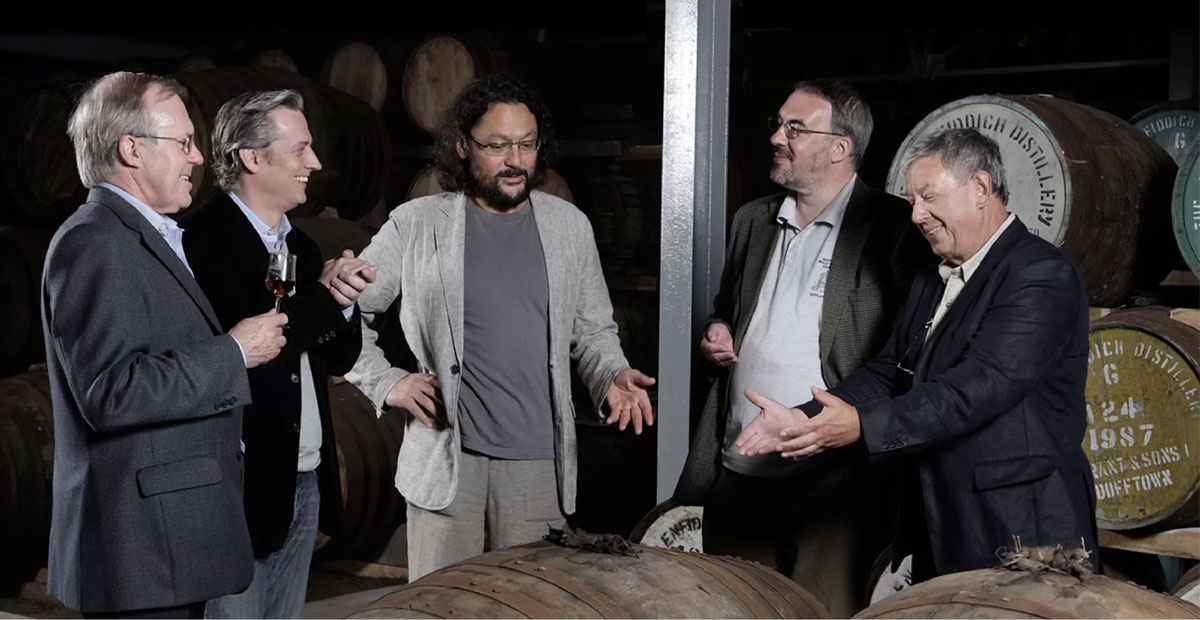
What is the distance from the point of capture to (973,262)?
286cm

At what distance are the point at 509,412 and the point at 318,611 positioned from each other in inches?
69.1

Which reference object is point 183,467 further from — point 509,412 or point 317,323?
point 509,412

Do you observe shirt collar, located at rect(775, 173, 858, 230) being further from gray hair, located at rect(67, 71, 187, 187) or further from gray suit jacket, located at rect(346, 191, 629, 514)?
gray hair, located at rect(67, 71, 187, 187)

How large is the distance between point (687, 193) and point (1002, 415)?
1164mm

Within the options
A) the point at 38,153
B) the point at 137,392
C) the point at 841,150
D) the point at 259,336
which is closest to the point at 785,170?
the point at 841,150

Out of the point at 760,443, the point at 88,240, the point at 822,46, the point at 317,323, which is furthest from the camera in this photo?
the point at 822,46

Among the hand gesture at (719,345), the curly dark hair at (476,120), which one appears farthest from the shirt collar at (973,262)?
the curly dark hair at (476,120)

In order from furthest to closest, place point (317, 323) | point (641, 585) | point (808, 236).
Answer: point (808, 236), point (317, 323), point (641, 585)

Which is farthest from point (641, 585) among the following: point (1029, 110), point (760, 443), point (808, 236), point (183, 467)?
point (1029, 110)

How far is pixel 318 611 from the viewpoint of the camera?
4684mm

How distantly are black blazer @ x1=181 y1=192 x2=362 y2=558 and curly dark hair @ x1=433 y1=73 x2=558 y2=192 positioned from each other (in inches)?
23.0

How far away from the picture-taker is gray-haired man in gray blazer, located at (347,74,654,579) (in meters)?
3.33

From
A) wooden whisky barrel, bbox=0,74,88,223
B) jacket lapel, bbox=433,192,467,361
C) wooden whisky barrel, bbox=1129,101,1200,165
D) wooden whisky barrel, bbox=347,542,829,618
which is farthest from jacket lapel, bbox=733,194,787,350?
wooden whisky barrel, bbox=0,74,88,223

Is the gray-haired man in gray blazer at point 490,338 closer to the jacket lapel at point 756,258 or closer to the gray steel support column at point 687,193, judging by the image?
the gray steel support column at point 687,193
